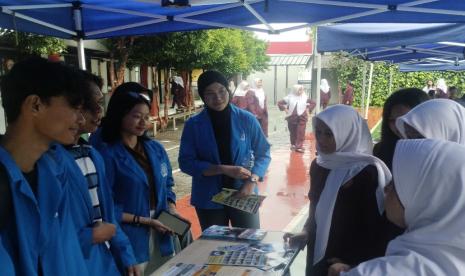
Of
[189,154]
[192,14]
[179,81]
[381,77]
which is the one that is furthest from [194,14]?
[381,77]

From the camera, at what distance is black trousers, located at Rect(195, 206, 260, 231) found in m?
2.80

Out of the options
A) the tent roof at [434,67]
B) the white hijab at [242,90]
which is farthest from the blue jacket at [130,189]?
the tent roof at [434,67]

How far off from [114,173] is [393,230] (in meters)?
1.42

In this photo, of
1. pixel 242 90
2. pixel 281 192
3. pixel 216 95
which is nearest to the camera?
pixel 216 95

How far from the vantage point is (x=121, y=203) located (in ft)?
7.38

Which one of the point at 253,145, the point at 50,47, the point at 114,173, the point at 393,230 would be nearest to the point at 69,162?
the point at 114,173

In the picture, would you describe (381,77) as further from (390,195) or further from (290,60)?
(390,195)

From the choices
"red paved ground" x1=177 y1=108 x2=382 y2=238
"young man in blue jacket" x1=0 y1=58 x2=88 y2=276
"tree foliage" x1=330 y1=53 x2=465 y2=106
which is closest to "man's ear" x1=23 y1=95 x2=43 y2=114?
"young man in blue jacket" x1=0 y1=58 x2=88 y2=276

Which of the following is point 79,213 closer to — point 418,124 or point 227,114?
point 227,114

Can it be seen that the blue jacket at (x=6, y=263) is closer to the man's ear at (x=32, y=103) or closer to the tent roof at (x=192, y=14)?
the man's ear at (x=32, y=103)

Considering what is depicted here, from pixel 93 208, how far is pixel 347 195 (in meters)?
1.10

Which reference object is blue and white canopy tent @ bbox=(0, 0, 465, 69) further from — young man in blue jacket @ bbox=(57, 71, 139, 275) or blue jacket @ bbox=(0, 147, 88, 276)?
blue jacket @ bbox=(0, 147, 88, 276)

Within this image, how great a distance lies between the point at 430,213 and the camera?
45.3 inches

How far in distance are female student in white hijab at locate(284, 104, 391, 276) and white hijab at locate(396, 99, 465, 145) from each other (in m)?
0.26
